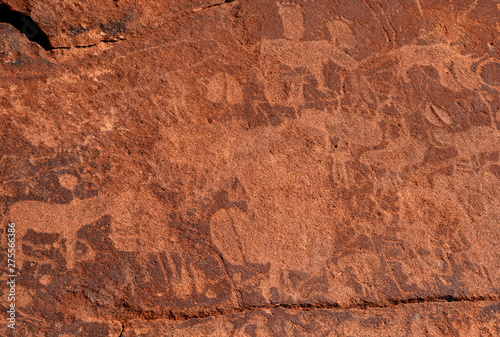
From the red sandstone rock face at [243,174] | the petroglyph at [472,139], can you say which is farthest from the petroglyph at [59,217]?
the petroglyph at [472,139]

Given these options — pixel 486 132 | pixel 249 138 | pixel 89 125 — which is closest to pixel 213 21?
pixel 249 138

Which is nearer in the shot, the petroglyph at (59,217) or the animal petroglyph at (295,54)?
the petroglyph at (59,217)

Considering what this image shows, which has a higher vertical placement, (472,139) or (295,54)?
(295,54)

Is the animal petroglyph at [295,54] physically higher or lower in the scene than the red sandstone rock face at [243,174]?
higher

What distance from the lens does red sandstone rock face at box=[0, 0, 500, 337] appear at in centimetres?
157

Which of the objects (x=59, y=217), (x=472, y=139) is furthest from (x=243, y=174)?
(x=472, y=139)

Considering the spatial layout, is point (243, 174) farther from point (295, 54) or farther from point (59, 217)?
point (59, 217)

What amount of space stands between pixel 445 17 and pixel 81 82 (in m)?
1.62

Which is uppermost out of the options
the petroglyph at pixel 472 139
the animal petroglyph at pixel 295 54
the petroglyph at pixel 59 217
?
the animal petroglyph at pixel 295 54

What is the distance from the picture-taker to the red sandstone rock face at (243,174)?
1.57 meters

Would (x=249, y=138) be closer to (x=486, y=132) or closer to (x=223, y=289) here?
(x=223, y=289)

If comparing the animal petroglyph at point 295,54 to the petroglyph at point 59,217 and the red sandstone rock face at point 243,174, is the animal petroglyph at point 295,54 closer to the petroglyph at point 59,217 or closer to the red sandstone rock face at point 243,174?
the red sandstone rock face at point 243,174

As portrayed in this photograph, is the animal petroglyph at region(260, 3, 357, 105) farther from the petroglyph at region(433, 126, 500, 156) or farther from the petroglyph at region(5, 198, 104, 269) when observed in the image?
the petroglyph at region(5, 198, 104, 269)

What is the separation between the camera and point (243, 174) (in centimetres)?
168
